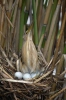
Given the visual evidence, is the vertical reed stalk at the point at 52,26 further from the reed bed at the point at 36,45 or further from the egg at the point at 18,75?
the egg at the point at 18,75

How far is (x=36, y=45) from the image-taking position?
1108 mm

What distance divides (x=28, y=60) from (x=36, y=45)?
7 cm

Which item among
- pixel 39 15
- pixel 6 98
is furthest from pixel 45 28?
pixel 6 98

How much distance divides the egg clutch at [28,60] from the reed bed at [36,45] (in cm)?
2

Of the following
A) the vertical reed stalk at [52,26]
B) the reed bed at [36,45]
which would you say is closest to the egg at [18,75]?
the reed bed at [36,45]

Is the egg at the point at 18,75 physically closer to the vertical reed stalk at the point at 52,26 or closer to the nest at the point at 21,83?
the nest at the point at 21,83

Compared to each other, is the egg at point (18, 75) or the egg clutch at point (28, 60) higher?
the egg clutch at point (28, 60)

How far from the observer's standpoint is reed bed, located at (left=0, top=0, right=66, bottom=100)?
3.45 ft

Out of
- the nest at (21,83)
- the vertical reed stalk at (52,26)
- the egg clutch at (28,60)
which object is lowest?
the nest at (21,83)

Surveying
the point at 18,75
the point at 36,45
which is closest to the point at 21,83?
the point at 18,75

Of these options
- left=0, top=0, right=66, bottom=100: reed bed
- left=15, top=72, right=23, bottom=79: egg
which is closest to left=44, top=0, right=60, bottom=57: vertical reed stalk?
left=0, top=0, right=66, bottom=100: reed bed

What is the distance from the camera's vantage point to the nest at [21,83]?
3.40 feet

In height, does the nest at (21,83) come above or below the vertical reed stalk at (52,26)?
below

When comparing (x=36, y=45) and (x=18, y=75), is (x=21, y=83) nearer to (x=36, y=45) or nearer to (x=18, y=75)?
(x=18, y=75)
